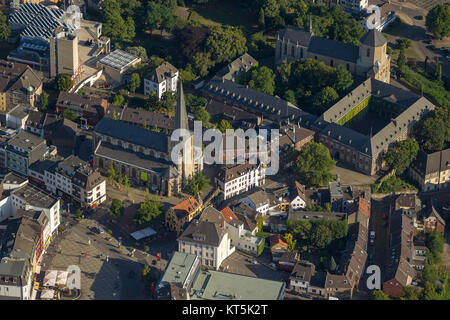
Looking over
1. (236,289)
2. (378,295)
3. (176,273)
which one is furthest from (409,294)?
(176,273)

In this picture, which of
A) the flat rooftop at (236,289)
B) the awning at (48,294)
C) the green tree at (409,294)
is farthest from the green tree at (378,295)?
the awning at (48,294)

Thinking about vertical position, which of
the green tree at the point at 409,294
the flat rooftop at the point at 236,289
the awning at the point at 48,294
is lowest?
the green tree at the point at 409,294

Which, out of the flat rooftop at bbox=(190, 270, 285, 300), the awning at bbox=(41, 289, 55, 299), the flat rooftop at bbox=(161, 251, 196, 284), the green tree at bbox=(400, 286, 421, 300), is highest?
the flat rooftop at bbox=(161, 251, 196, 284)

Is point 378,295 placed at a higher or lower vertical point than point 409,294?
higher

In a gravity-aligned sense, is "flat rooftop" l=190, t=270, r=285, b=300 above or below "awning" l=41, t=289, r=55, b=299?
above

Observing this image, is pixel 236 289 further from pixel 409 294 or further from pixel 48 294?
pixel 48 294

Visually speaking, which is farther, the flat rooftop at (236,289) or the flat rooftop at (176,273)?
the flat rooftop at (176,273)

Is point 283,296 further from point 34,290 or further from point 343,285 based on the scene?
point 34,290

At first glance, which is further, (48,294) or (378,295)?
(378,295)

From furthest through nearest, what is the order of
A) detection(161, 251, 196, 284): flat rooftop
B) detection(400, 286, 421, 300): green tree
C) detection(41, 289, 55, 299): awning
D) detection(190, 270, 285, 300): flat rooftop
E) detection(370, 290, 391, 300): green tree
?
detection(400, 286, 421, 300): green tree < detection(370, 290, 391, 300): green tree < detection(161, 251, 196, 284): flat rooftop < detection(41, 289, 55, 299): awning < detection(190, 270, 285, 300): flat rooftop

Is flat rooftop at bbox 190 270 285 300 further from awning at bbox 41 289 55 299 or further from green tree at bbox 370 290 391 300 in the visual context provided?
awning at bbox 41 289 55 299

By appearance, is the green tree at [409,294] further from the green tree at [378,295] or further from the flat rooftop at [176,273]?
the flat rooftop at [176,273]

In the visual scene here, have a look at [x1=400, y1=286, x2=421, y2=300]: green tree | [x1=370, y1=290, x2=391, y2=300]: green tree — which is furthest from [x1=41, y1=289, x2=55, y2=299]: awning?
[x1=400, y1=286, x2=421, y2=300]: green tree

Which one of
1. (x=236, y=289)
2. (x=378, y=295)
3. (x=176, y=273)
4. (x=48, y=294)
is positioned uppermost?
(x=176, y=273)
